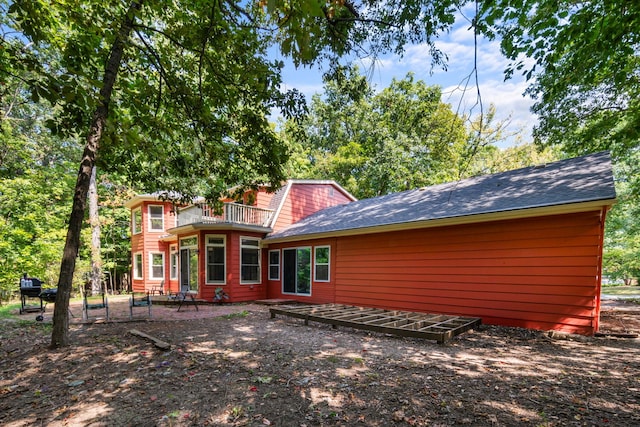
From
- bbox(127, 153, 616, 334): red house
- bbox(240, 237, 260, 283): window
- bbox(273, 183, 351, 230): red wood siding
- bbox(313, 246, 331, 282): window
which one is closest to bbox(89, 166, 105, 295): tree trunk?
bbox(127, 153, 616, 334): red house

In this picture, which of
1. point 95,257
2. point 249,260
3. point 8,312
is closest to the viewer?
point 8,312

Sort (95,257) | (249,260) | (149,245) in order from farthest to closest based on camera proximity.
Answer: (149,245)
(95,257)
(249,260)

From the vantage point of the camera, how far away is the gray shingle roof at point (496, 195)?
20.9 feet

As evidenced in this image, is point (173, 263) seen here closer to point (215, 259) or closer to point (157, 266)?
point (157, 266)

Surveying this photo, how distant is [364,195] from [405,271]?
14.4m

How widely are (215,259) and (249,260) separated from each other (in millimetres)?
1445

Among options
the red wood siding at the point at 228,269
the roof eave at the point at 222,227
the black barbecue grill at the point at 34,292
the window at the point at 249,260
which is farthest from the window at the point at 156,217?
the black barbecue grill at the point at 34,292

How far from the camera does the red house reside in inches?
247

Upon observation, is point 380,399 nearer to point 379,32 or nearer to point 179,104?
point 379,32

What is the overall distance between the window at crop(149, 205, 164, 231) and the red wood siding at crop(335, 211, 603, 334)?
13.3 meters

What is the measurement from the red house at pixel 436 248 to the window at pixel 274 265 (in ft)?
0.16

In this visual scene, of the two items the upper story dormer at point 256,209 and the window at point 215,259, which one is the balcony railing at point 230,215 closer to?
the upper story dormer at point 256,209

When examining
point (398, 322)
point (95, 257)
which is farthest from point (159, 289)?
point (398, 322)

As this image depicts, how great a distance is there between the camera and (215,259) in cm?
1277
